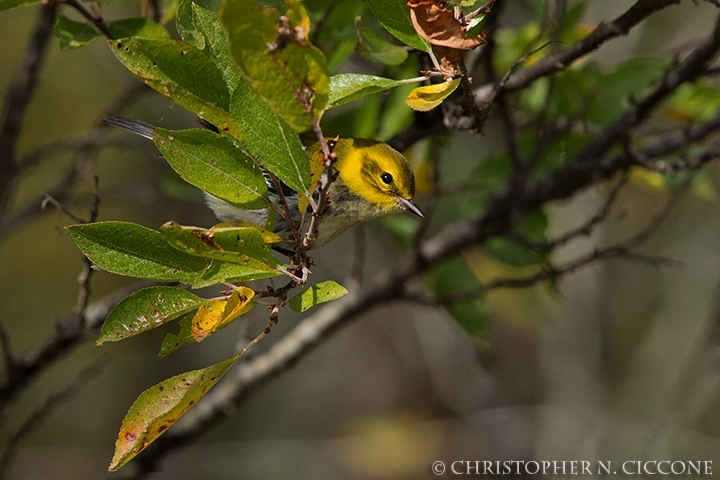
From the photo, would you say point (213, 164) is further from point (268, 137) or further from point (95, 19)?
point (95, 19)

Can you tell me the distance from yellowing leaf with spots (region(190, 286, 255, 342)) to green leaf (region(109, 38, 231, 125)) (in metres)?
0.33

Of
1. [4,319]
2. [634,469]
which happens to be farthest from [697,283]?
[4,319]

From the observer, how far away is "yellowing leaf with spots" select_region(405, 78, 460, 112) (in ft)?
4.29

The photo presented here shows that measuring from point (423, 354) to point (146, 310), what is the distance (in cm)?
507

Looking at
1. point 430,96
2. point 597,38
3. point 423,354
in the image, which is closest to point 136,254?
point 430,96

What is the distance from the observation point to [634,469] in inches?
151

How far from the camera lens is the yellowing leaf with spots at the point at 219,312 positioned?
125 cm

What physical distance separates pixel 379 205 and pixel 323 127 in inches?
14.6

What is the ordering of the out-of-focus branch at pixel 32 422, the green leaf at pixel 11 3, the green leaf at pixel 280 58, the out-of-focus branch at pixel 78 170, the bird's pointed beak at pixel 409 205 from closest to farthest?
1. the green leaf at pixel 280 58
2. the green leaf at pixel 11 3
3. the out-of-focus branch at pixel 32 422
4. the bird's pointed beak at pixel 409 205
5. the out-of-focus branch at pixel 78 170

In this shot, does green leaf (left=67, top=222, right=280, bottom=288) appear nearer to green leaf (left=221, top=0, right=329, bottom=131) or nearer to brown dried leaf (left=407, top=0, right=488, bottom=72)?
green leaf (left=221, top=0, right=329, bottom=131)

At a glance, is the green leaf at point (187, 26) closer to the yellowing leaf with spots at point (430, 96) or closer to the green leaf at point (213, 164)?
the green leaf at point (213, 164)

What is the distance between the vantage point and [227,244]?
1219 millimetres

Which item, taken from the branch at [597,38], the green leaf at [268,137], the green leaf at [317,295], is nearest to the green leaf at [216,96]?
the green leaf at [268,137]

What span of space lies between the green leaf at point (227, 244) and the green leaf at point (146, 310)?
117 mm
